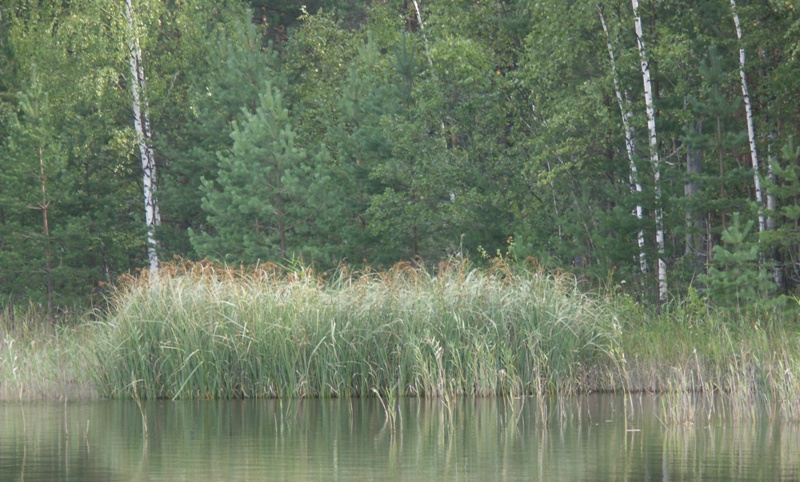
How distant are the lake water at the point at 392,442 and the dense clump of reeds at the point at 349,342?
53cm

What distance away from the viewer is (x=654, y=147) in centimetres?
2012

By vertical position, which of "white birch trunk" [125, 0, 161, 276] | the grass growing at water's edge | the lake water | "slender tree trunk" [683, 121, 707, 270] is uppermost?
"white birch trunk" [125, 0, 161, 276]

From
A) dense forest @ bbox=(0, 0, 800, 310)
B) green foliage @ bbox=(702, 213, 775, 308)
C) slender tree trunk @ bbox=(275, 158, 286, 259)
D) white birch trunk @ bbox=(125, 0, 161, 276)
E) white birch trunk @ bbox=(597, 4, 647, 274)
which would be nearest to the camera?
green foliage @ bbox=(702, 213, 775, 308)

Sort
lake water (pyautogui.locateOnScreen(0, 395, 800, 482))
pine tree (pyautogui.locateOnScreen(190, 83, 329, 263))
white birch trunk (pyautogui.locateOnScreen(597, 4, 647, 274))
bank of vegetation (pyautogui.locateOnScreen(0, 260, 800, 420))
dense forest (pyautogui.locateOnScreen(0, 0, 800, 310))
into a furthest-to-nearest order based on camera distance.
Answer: pine tree (pyautogui.locateOnScreen(190, 83, 329, 263))
white birch trunk (pyautogui.locateOnScreen(597, 4, 647, 274))
dense forest (pyautogui.locateOnScreen(0, 0, 800, 310))
bank of vegetation (pyautogui.locateOnScreen(0, 260, 800, 420))
lake water (pyautogui.locateOnScreen(0, 395, 800, 482))

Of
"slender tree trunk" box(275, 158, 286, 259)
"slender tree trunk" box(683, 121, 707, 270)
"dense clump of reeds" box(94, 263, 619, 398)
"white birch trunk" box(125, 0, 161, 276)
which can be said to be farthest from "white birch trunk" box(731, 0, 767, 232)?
"white birch trunk" box(125, 0, 161, 276)

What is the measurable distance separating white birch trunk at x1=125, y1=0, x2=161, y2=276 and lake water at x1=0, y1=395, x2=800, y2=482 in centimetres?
1568

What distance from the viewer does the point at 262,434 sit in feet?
35.4

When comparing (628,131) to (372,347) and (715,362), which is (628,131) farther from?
(372,347)

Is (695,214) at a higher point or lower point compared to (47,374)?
higher

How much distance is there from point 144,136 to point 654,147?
13.7m

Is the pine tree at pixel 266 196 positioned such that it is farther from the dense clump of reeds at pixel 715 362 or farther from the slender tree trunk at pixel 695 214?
the dense clump of reeds at pixel 715 362

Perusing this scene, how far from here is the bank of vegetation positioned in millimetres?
13992

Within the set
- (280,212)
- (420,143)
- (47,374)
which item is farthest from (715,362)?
(280,212)

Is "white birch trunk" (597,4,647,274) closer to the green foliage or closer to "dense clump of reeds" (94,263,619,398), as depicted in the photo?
the green foliage
